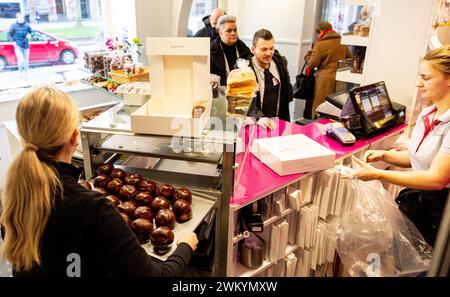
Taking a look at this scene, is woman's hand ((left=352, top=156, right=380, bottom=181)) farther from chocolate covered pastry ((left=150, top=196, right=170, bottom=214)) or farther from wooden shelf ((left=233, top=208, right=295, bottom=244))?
chocolate covered pastry ((left=150, top=196, right=170, bottom=214))

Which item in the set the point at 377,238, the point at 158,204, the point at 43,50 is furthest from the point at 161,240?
the point at 43,50

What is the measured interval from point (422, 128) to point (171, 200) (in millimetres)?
1233

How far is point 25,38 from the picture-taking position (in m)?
3.45

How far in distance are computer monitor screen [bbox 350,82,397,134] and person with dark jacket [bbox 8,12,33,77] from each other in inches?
117

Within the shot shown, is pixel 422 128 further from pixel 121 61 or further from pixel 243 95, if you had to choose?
pixel 121 61

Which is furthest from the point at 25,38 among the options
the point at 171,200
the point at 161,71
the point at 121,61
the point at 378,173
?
the point at 378,173

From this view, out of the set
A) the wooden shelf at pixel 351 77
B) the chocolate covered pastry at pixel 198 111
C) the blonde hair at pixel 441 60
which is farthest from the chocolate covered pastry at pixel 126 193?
the wooden shelf at pixel 351 77

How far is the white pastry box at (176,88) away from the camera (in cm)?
149

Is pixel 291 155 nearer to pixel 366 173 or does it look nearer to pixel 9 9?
pixel 366 173

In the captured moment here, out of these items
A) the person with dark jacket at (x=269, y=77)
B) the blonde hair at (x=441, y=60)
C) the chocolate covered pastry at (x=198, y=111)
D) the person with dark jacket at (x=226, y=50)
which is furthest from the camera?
the person with dark jacket at (x=226, y=50)

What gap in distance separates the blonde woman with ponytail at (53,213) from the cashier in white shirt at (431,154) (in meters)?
1.24

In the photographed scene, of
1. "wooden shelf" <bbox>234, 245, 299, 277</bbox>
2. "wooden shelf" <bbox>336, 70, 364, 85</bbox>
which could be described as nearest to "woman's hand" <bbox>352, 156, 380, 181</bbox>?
"wooden shelf" <bbox>234, 245, 299, 277</bbox>

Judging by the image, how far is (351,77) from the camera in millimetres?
2908

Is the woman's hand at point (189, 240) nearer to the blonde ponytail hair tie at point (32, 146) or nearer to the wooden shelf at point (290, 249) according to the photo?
the blonde ponytail hair tie at point (32, 146)
